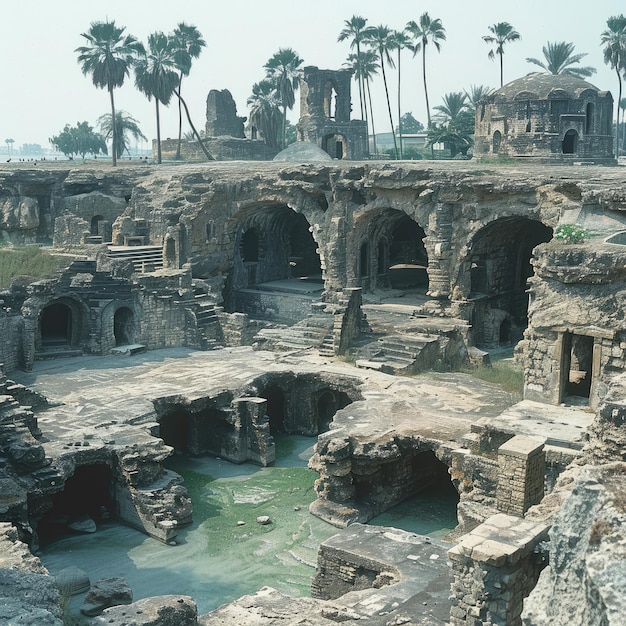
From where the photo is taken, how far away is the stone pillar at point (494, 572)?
34.7 feet

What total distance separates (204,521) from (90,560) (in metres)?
2.80

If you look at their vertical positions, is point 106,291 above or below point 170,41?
below

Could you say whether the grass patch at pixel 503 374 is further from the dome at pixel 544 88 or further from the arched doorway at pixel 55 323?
the dome at pixel 544 88

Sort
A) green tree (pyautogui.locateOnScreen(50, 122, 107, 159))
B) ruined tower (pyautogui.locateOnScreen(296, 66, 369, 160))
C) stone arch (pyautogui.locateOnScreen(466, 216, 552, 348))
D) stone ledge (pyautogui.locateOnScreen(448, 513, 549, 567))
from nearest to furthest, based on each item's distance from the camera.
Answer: stone ledge (pyautogui.locateOnScreen(448, 513, 549, 567)) → stone arch (pyautogui.locateOnScreen(466, 216, 552, 348)) → ruined tower (pyautogui.locateOnScreen(296, 66, 369, 160)) → green tree (pyautogui.locateOnScreen(50, 122, 107, 159))

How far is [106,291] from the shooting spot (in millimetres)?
28359

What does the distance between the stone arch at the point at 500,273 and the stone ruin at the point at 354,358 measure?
10 centimetres

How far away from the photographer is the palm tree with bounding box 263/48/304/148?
189 ft

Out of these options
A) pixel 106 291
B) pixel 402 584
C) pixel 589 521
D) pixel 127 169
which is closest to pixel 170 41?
pixel 127 169

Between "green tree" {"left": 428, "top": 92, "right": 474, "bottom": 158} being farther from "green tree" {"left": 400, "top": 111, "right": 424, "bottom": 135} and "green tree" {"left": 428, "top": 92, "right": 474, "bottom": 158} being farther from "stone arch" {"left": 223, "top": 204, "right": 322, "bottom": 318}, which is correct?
"green tree" {"left": 400, "top": 111, "right": 424, "bottom": 135}

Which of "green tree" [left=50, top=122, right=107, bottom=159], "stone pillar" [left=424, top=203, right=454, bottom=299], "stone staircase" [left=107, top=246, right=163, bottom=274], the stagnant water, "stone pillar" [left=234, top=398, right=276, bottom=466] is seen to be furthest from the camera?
"green tree" [left=50, top=122, right=107, bottom=159]

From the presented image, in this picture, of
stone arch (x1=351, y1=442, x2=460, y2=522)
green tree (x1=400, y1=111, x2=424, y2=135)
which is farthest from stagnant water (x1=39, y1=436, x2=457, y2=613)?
green tree (x1=400, y1=111, x2=424, y2=135)

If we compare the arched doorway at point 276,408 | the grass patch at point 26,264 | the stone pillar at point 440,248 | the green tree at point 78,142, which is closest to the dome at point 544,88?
the stone pillar at point 440,248

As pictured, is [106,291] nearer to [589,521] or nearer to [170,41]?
[589,521]

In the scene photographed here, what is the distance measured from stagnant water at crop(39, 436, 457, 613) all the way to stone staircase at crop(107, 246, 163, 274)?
10.9m
